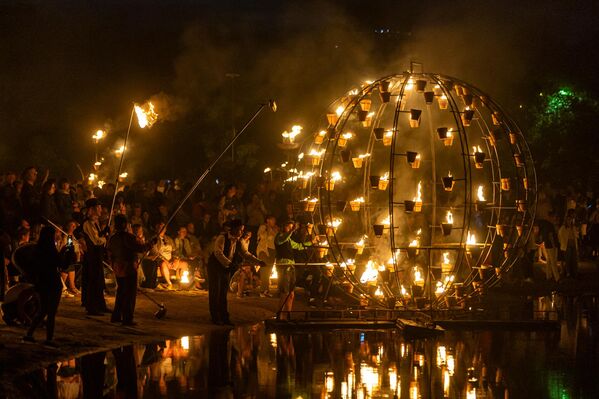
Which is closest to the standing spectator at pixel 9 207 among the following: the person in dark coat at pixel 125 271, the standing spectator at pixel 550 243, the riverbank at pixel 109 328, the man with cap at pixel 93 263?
the riverbank at pixel 109 328

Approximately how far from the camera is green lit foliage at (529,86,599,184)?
93.7ft

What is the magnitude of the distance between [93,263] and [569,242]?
11619 millimetres

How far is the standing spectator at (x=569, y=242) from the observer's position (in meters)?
21.8

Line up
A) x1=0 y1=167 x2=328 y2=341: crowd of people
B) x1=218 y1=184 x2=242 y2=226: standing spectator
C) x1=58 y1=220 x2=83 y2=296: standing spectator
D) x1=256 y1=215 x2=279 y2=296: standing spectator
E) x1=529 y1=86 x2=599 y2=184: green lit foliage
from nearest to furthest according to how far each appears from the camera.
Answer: x1=0 y1=167 x2=328 y2=341: crowd of people < x1=58 y1=220 x2=83 y2=296: standing spectator < x1=256 y1=215 x2=279 y2=296: standing spectator < x1=218 y1=184 x2=242 y2=226: standing spectator < x1=529 y1=86 x2=599 y2=184: green lit foliage

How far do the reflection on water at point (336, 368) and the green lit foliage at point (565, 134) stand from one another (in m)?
15.3

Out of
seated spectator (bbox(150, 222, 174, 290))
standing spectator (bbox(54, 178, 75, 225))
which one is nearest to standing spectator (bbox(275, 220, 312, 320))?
seated spectator (bbox(150, 222, 174, 290))

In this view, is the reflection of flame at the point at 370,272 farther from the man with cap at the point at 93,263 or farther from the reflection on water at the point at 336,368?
the man with cap at the point at 93,263

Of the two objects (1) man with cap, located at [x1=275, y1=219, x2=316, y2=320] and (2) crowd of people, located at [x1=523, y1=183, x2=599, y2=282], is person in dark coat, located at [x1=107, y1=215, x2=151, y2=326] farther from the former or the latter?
(2) crowd of people, located at [x1=523, y1=183, x2=599, y2=282]

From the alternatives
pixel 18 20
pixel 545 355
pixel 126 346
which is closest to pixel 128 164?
pixel 18 20

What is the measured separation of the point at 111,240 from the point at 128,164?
15.1 m

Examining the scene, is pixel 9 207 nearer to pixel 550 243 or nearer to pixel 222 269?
pixel 222 269

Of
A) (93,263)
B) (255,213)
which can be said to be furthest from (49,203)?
(255,213)

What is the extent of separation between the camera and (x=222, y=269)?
15.1 m

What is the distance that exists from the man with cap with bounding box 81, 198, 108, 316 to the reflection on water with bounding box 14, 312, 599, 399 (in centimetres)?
199
